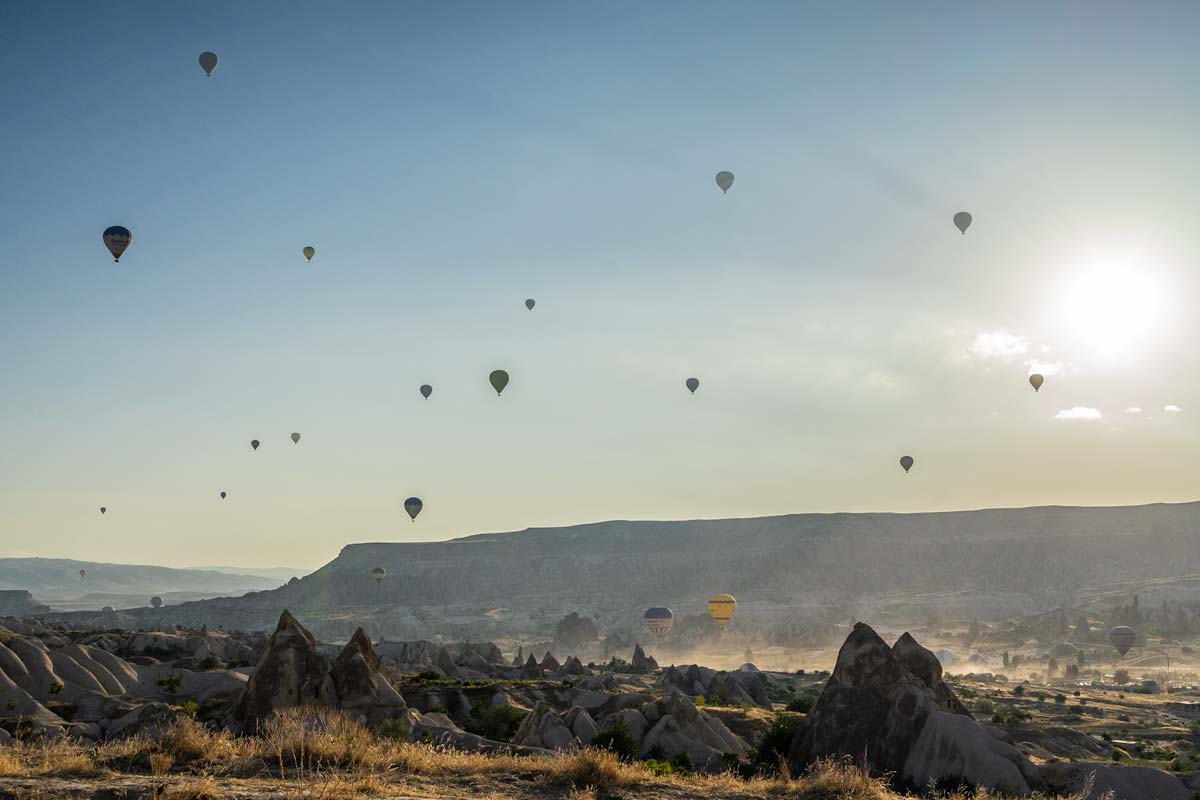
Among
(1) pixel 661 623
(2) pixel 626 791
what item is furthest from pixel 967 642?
(2) pixel 626 791

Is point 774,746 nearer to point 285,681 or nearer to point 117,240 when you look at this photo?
point 285,681

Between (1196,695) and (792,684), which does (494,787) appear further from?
(1196,695)

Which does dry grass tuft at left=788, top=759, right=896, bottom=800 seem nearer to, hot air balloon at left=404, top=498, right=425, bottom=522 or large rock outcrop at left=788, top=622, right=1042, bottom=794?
large rock outcrop at left=788, top=622, right=1042, bottom=794

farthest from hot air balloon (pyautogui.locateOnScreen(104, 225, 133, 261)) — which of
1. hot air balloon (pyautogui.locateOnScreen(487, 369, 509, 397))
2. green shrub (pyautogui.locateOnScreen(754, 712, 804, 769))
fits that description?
green shrub (pyautogui.locateOnScreen(754, 712, 804, 769))

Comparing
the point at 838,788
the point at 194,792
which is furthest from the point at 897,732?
the point at 194,792

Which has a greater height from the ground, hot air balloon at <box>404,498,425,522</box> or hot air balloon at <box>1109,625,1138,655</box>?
hot air balloon at <box>404,498,425,522</box>

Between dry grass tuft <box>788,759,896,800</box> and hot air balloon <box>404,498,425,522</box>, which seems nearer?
dry grass tuft <box>788,759,896,800</box>
